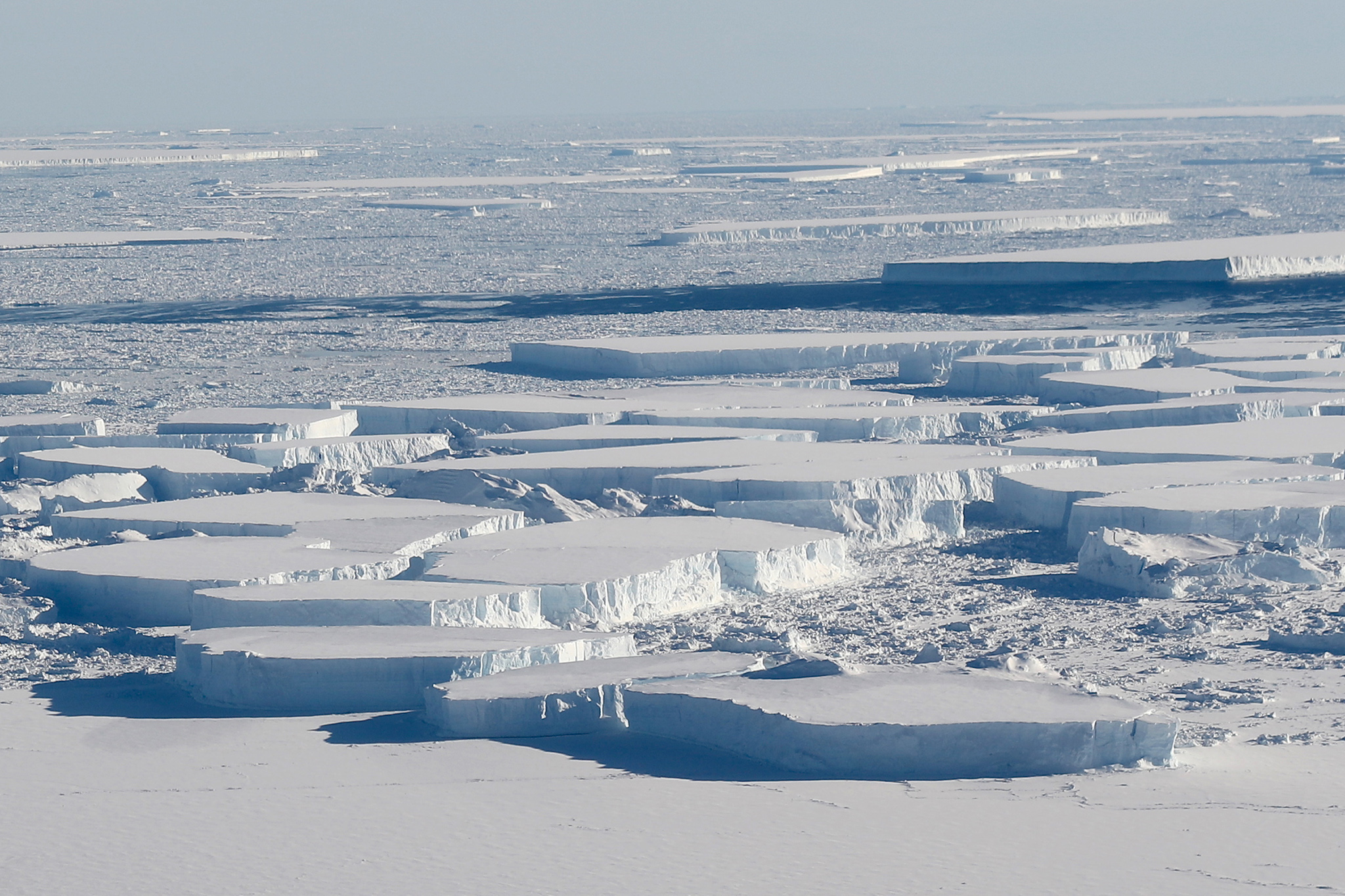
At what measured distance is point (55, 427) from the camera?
8.81m

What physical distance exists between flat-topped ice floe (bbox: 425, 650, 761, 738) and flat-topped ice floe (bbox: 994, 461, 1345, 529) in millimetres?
2286

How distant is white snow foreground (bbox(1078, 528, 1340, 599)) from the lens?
5922mm

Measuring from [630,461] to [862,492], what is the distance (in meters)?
1.00

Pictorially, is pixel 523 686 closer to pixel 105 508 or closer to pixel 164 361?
pixel 105 508

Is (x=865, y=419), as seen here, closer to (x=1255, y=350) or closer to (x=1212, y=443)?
(x=1212, y=443)

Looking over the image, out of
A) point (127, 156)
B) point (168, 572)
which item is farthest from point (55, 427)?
point (127, 156)

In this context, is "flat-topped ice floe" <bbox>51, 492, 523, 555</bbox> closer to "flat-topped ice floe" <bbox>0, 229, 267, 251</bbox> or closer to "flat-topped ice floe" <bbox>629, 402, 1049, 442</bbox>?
"flat-topped ice floe" <bbox>629, 402, 1049, 442</bbox>

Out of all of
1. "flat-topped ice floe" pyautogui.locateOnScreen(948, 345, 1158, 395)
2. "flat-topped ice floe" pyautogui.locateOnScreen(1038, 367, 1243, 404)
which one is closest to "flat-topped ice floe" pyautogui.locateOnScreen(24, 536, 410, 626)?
"flat-topped ice floe" pyautogui.locateOnScreen(1038, 367, 1243, 404)

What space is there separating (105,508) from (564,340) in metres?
5.27

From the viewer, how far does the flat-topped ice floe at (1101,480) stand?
6.77 m

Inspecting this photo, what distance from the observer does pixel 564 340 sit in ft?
39.8

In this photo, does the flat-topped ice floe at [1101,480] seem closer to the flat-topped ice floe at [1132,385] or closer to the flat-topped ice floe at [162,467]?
the flat-topped ice floe at [1132,385]

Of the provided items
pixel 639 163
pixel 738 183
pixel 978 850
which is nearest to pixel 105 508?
pixel 978 850

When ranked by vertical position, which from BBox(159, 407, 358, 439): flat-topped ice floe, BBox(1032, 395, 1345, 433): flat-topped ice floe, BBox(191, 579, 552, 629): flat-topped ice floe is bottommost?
BBox(159, 407, 358, 439): flat-topped ice floe
